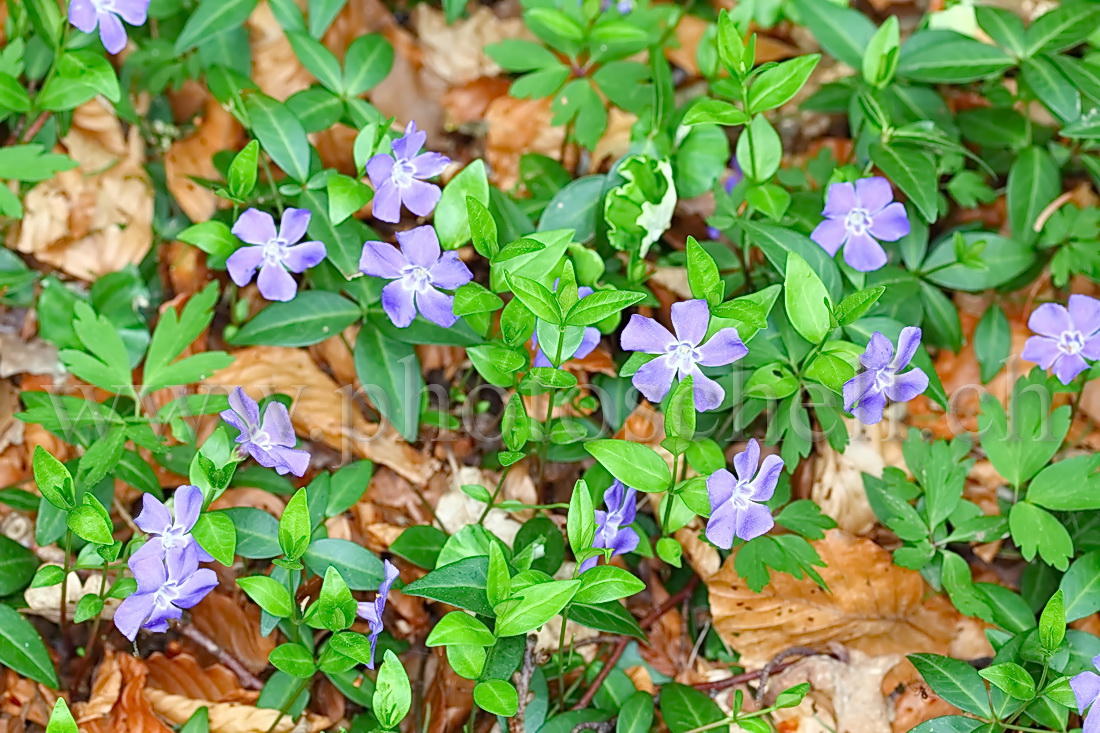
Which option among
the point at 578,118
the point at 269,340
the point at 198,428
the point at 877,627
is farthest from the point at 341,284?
the point at 877,627

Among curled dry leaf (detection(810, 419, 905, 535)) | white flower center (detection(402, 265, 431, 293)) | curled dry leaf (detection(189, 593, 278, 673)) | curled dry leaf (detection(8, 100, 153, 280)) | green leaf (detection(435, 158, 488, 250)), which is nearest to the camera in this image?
white flower center (detection(402, 265, 431, 293))

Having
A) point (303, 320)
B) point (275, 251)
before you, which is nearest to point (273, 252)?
point (275, 251)

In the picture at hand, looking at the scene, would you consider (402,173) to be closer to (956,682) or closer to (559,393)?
(559,393)

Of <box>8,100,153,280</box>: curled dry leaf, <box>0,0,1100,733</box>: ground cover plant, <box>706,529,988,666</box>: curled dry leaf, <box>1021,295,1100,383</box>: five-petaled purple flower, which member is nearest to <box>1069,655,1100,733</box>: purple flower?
<box>0,0,1100,733</box>: ground cover plant

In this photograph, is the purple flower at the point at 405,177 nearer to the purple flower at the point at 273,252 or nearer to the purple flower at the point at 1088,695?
the purple flower at the point at 273,252

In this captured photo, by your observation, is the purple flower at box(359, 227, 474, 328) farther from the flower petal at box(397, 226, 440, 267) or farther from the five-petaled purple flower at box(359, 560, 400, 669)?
the five-petaled purple flower at box(359, 560, 400, 669)

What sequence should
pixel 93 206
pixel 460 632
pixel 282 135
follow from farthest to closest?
pixel 93 206, pixel 282 135, pixel 460 632

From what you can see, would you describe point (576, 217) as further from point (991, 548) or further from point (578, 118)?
point (991, 548)
